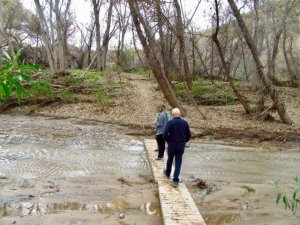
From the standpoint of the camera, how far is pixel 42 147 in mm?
13781

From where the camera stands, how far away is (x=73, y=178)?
9.97 m

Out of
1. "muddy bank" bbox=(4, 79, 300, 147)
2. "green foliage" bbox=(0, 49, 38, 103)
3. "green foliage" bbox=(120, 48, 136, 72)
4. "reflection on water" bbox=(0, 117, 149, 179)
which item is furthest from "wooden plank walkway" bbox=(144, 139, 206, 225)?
"green foliage" bbox=(120, 48, 136, 72)

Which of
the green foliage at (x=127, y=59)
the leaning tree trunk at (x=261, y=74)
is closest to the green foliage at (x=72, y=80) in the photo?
the leaning tree trunk at (x=261, y=74)

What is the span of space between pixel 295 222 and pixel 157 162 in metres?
4.70

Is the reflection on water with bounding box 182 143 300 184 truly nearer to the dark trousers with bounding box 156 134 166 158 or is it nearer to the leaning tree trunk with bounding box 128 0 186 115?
the dark trousers with bounding box 156 134 166 158

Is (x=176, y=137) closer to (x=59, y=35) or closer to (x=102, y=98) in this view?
(x=102, y=98)

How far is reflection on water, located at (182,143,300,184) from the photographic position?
1126 centimetres

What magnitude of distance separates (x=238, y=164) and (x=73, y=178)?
5.42 m

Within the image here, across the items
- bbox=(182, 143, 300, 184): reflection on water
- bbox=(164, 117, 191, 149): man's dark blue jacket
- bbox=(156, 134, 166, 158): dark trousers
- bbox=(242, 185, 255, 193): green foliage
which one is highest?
bbox=(164, 117, 191, 149): man's dark blue jacket

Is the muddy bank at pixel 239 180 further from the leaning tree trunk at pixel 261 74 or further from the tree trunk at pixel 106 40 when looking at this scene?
the tree trunk at pixel 106 40

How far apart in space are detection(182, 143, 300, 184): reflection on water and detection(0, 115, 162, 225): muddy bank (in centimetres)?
158

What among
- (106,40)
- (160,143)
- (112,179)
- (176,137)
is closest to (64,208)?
(112,179)

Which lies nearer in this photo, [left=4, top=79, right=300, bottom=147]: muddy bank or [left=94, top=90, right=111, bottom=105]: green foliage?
[left=4, top=79, right=300, bottom=147]: muddy bank

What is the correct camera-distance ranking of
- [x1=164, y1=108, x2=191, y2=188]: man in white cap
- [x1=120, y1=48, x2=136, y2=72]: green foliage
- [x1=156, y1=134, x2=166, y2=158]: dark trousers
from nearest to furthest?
1. [x1=164, y1=108, x2=191, y2=188]: man in white cap
2. [x1=156, y1=134, x2=166, y2=158]: dark trousers
3. [x1=120, y1=48, x2=136, y2=72]: green foliage
